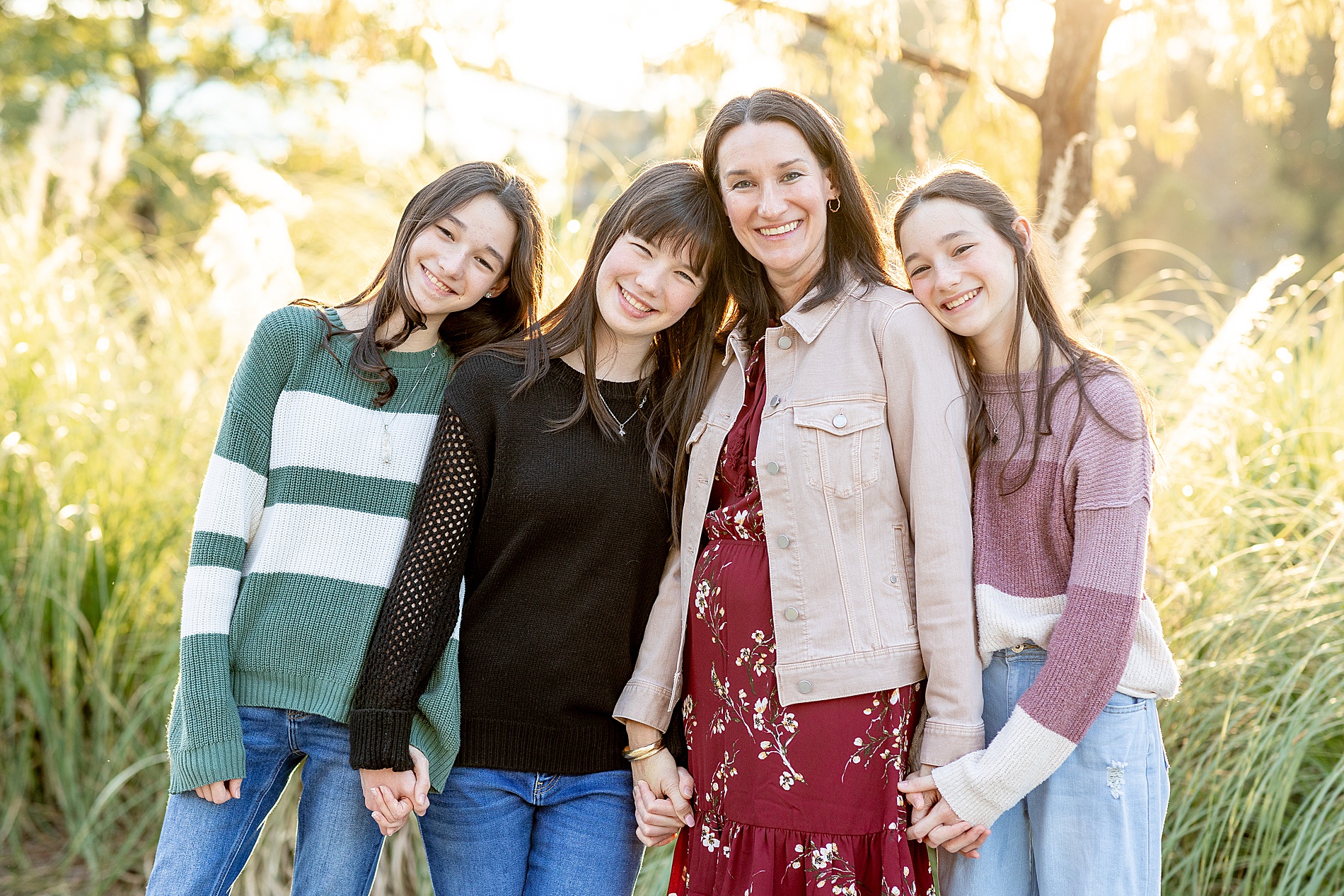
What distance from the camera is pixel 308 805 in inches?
78.4

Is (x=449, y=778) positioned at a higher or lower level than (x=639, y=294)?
lower

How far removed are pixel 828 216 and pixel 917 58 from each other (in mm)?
1751

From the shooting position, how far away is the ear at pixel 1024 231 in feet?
6.32

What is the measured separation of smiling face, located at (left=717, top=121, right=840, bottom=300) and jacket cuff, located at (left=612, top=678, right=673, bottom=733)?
839mm

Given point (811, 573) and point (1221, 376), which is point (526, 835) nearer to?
point (811, 573)

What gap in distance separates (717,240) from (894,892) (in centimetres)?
123

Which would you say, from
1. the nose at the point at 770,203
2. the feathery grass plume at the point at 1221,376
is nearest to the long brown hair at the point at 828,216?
the nose at the point at 770,203

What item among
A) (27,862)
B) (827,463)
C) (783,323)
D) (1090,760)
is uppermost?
(783,323)

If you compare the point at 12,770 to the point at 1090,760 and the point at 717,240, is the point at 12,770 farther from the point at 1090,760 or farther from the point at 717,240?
the point at 1090,760

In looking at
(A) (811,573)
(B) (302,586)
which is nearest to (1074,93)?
(A) (811,573)

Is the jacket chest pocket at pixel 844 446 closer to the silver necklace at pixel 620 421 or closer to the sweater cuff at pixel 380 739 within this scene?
the silver necklace at pixel 620 421

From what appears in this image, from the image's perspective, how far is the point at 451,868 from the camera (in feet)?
6.52

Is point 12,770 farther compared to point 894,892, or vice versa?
point 12,770

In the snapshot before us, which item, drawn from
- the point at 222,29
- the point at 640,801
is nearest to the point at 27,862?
the point at 640,801
